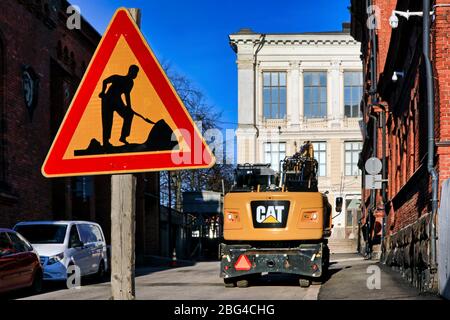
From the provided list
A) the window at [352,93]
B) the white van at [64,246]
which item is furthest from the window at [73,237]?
the window at [352,93]

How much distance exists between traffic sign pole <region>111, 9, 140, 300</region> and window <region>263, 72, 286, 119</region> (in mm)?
64892

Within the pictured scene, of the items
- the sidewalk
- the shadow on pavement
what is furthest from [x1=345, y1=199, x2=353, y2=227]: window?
the sidewalk

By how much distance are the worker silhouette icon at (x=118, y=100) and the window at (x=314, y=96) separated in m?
65.3

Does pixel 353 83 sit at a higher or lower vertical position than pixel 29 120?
higher

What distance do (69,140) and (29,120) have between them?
2472cm

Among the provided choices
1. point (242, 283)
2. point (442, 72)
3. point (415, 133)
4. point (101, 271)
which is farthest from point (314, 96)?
point (442, 72)

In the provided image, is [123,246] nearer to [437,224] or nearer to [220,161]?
[437,224]

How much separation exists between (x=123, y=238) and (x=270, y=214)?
16.4 metres

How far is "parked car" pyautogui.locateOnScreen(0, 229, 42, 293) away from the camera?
16.4 metres

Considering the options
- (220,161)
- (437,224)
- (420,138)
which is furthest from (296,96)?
(437,224)

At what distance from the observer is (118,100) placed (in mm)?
4828

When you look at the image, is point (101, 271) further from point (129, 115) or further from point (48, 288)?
point (129, 115)

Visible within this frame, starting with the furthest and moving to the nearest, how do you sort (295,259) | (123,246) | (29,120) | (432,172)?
(29,120)
(295,259)
(432,172)
(123,246)

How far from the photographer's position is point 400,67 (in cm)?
2641
